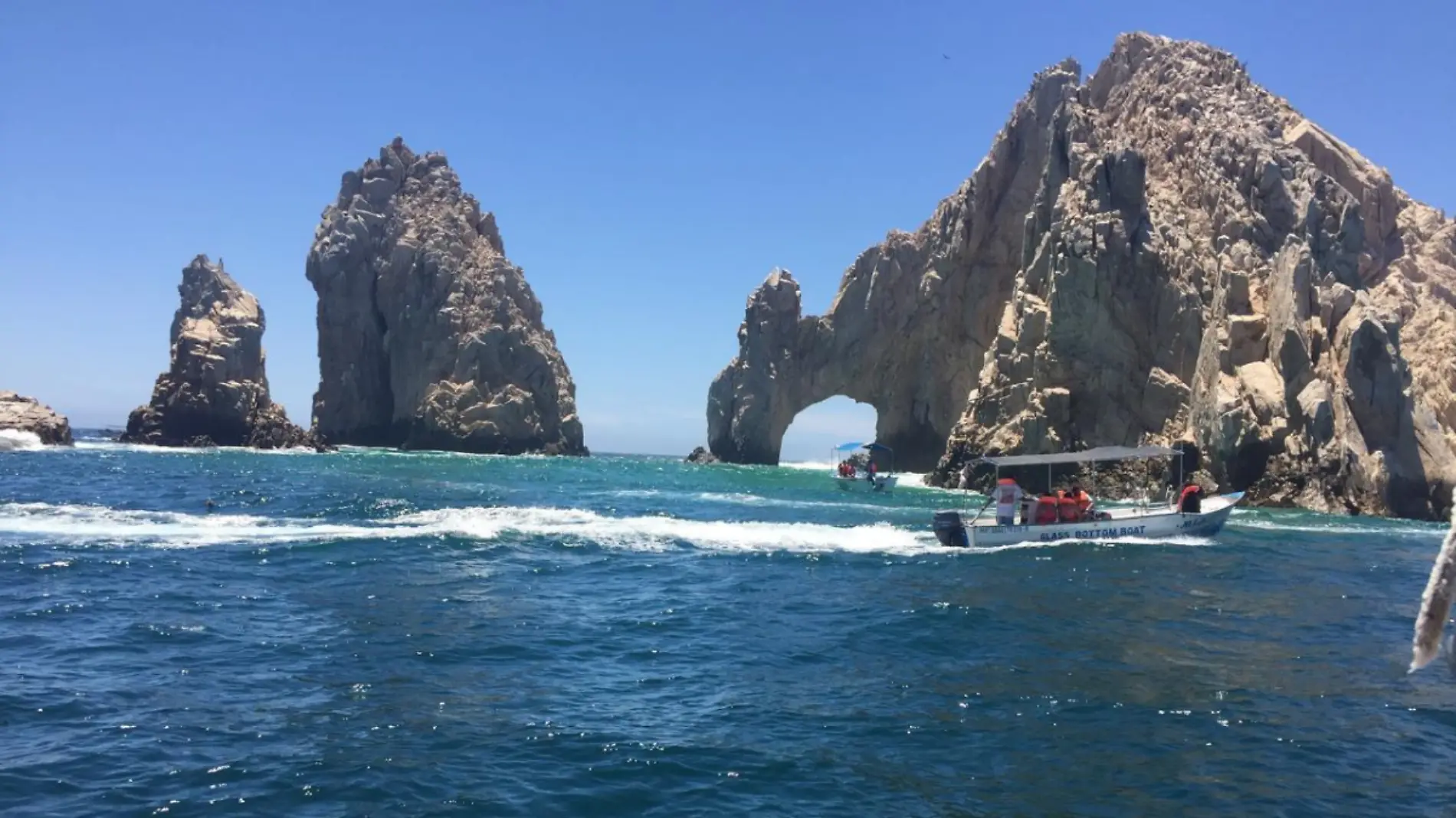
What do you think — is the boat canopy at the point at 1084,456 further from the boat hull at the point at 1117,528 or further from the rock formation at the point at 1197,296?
the rock formation at the point at 1197,296

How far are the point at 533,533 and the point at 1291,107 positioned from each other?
70768mm

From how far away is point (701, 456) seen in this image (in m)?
103

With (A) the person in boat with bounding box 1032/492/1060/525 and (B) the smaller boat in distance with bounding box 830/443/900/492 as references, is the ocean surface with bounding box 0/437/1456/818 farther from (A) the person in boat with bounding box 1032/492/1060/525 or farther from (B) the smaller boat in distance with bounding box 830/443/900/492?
(B) the smaller boat in distance with bounding box 830/443/900/492

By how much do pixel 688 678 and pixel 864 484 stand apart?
53.0 metres

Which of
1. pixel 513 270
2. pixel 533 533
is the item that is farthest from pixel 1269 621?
pixel 513 270

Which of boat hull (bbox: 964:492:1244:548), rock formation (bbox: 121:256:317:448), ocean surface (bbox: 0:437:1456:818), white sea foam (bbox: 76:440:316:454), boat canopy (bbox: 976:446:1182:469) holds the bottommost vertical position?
ocean surface (bbox: 0:437:1456:818)

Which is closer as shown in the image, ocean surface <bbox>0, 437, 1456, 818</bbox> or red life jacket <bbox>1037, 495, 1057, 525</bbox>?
ocean surface <bbox>0, 437, 1456, 818</bbox>

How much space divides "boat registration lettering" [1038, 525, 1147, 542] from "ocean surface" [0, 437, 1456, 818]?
8.78 feet

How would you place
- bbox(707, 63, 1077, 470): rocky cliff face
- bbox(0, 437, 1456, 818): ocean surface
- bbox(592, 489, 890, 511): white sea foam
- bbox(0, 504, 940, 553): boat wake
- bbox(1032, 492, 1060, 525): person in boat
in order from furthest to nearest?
bbox(707, 63, 1077, 470): rocky cliff face → bbox(592, 489, 890, 511): white sea foam → bbox(1032, 492, 1060, 525): person in boat → bbox(0, 504, 940, 553): boat wake → bbox(0, 437, 1456, 818): ocean surface

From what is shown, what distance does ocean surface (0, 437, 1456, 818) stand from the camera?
920cm

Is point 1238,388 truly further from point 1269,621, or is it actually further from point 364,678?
point 364,678

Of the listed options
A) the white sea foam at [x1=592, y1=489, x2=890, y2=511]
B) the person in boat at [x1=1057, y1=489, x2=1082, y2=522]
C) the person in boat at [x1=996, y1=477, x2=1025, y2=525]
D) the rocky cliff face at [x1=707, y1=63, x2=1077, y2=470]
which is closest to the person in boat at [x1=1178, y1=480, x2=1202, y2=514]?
the person in boat at [x1=1057, y1=489, x2=1082, y2=522]

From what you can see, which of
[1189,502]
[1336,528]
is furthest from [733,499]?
[1336,528]

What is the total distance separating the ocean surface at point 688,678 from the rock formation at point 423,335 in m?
74.3
